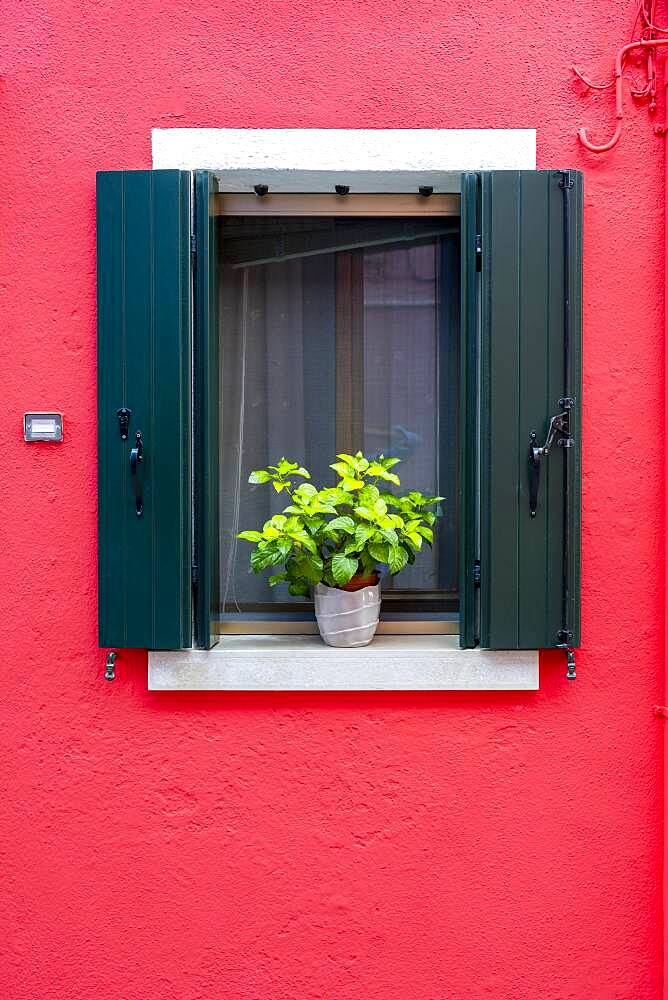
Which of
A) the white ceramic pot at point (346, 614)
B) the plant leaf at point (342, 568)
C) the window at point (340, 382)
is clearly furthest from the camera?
the window at point (340, 382)

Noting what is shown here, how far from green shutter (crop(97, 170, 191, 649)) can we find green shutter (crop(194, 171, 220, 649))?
1.9 inches

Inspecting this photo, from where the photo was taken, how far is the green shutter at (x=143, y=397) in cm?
286

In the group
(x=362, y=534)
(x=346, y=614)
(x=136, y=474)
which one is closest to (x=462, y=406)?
(x=362, y=534)

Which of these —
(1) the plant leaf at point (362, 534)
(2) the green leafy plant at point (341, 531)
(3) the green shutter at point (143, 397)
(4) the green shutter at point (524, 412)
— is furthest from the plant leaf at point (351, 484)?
(3) the green shutter at point (143, 397)

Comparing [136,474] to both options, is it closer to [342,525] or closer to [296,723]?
[342,525]

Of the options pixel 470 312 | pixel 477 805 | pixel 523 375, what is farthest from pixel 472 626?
pixel 470 312

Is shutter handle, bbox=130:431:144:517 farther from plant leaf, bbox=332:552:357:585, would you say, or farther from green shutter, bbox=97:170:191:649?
plant leaf, bbox=332:552:357:585

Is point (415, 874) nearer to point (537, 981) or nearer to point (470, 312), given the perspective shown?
point (537, 981)

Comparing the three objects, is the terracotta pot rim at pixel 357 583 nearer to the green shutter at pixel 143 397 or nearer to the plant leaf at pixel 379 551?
the plant leaf at pixel 379 551

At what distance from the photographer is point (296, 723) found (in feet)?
9.70

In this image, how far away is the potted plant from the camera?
2.87 meters

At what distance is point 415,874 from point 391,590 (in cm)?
94

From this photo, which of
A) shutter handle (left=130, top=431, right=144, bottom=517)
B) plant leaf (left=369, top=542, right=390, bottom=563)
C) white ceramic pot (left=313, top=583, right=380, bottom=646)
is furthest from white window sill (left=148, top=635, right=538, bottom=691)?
shutter handle (left=130, top=431, right=144, bottom=517)

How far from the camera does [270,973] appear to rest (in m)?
2.94
